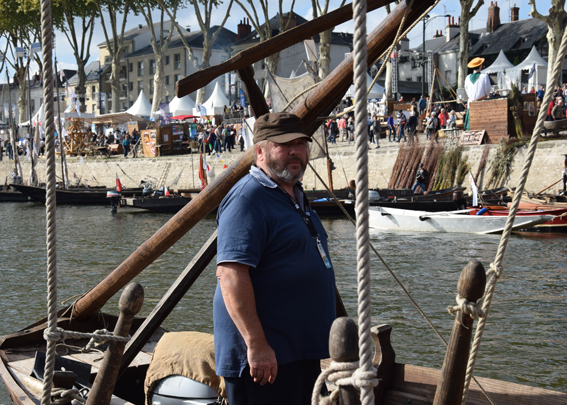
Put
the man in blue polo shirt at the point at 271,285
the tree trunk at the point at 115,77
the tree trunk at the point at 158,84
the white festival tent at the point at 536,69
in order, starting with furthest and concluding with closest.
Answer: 1. the tree trunk at the point at 115,77
2. the tree trunk at the point at 158,84
3. the white festival tent at the point at 536,69
4. the man in blue polo shirt at the point at 271,285

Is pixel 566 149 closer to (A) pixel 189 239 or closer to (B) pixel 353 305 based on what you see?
(A) pixel 189 239

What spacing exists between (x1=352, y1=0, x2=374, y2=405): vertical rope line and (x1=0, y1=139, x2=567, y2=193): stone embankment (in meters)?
11.0

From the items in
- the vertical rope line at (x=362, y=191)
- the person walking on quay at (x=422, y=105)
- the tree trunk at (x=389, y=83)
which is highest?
the tree trunk at (x=389, y=83)

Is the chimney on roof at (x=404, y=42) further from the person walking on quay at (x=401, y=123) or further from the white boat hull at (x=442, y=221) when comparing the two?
the white boat hull at (x=442, y=221)

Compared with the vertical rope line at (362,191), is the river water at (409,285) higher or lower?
lower

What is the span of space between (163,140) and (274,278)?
32.5 m

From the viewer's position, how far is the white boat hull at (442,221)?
1675 cm

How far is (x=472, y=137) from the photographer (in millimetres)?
24094

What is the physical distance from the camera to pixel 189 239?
17.6 meters

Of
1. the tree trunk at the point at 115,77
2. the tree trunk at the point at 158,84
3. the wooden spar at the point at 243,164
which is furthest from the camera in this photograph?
the tree trunk at the point at 115,77

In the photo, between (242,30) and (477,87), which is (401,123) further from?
(242,30)

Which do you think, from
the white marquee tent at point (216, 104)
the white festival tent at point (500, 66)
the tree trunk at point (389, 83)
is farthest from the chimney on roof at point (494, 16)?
the white marquee tent at point (216, 104)

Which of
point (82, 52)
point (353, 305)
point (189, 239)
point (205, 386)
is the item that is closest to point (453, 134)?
point (189, 239)

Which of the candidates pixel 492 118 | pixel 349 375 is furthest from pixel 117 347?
pixel 492 118
